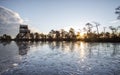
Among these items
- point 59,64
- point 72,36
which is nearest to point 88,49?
point 59,64

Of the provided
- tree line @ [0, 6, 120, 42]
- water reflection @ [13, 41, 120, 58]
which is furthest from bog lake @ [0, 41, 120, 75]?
tree line @ [0, 6, 120, 42]

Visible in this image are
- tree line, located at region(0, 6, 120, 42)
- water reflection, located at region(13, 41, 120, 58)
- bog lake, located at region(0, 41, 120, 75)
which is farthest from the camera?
tree line, located at region(0, 6, 120, 42)

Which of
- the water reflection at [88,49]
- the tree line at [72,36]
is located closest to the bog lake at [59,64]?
the water reflection at [88,49]

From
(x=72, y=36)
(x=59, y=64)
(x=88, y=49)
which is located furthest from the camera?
(x=72, y=36)

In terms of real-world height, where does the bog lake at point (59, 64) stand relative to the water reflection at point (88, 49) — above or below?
above

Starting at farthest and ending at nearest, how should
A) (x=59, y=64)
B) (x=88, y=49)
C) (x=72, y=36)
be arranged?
(x=72, y=36) < (x=88, y=49) < (x=59, y=64)

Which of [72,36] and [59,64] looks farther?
[72,36]

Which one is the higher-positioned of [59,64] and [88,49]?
[59,64]

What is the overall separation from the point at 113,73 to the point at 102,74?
1.03 m

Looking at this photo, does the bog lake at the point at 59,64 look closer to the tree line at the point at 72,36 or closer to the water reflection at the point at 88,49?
the water reflection at the point at 88,49

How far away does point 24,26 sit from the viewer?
133750 mm

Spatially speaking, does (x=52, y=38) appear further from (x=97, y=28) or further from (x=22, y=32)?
(x=97, y=28)

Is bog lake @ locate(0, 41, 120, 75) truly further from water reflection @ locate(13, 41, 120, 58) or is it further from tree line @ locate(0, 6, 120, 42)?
tree line @ locate(0, 6, 120, 42)

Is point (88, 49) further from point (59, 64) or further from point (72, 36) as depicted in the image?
point (72, 36)
